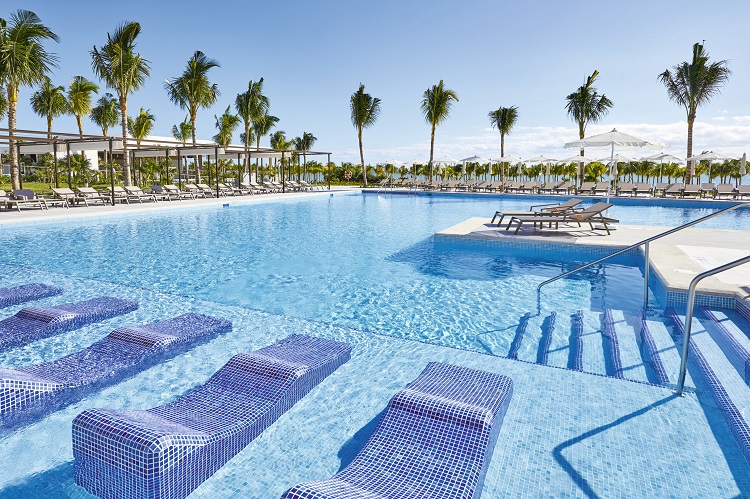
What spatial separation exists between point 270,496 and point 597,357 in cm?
296

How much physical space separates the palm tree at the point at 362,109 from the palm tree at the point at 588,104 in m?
13.4

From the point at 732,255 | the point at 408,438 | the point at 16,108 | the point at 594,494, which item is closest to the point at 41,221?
the point at 16,108

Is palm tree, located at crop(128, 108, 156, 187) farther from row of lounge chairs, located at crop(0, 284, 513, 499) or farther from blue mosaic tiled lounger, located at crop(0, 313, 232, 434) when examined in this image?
row of lounge chairs, located at crop(0, 284, 513, 499)

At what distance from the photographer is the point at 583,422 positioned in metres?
2.71

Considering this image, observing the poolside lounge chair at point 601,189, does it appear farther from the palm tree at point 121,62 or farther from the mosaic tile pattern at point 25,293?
the mosaic tile pattern at point 25,293

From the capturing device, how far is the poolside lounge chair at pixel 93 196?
52.1 ft

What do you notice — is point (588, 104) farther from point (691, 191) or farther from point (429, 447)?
point (429, 447)

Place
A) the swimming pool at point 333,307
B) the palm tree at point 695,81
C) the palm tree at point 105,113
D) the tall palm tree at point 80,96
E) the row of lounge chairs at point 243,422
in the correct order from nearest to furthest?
the row of lounge chairs at point 243,422
the swimming pool at point 333,307
the palm tree at point 695,81
the tall palm tree at point 80,96
the palm tree at point 105,113

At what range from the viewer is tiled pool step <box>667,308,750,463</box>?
8.79ft

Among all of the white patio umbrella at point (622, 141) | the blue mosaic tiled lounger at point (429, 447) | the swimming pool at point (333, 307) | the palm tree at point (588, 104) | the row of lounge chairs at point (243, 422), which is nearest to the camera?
the blue mosaic tiled lounger at point (429, 447)

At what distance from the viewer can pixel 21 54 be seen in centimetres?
1495

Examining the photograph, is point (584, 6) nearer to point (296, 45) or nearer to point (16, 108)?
point (296, 45)

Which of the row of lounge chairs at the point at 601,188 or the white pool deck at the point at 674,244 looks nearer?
the white pool deck at the point at 674,244

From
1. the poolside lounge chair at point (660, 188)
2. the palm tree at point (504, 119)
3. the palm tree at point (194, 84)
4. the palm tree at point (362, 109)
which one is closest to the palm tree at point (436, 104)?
the palm tree at point (504, 119)
